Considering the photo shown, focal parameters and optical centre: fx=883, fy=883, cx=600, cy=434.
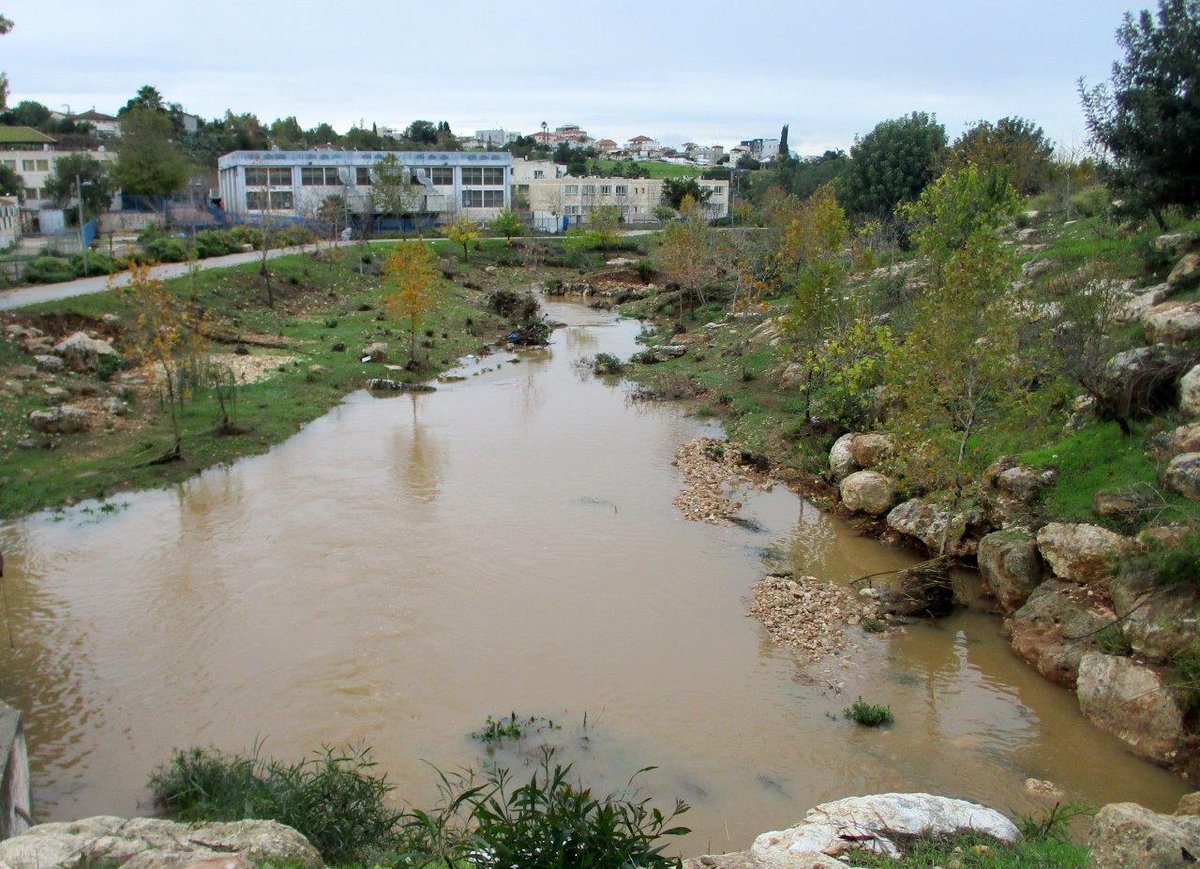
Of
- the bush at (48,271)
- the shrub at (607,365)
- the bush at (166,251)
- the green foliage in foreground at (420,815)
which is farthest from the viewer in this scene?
the bush at (166,251)

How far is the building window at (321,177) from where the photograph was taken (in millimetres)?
76375

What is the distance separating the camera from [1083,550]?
14141 mm

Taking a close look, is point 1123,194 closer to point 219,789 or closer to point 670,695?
point 670,695

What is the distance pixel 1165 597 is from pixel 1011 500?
4.49 metres

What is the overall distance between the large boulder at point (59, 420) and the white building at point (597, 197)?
235 ft

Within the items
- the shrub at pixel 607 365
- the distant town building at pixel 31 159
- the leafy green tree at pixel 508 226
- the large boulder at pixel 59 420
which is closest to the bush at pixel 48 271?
the large boulder at pixel 59 420

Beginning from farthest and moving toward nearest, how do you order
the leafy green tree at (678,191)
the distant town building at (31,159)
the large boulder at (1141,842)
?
the leafy green tree at (678,191), the distant town building at (31,159), the large boulder at (1141,842)

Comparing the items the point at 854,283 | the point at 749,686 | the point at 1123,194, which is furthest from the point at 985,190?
the point at 749,686

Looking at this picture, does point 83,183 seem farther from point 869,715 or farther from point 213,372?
point 869,715

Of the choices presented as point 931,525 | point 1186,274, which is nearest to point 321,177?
point 1186,274

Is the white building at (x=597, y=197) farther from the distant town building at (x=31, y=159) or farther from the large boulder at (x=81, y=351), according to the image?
the large boulder at (x=81, y=351)

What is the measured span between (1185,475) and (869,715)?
646 cm

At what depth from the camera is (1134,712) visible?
1179cm

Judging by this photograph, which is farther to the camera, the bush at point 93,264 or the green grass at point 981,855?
the bush at point 93,264
